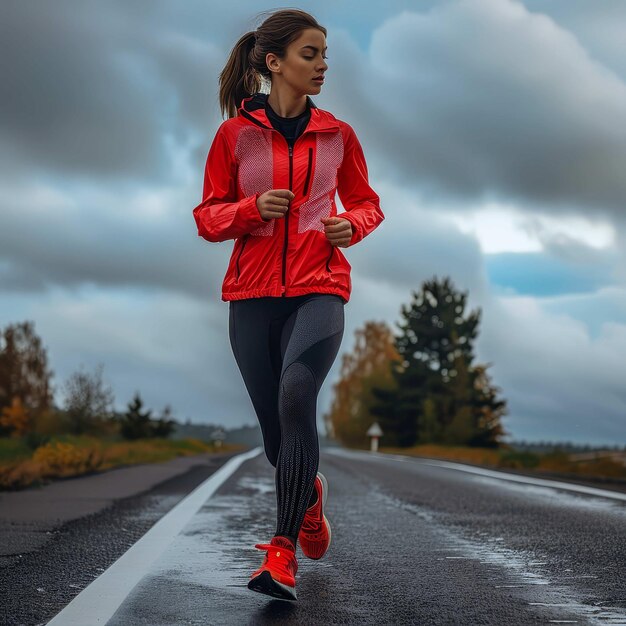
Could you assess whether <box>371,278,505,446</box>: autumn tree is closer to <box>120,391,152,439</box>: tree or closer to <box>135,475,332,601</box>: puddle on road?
<box>120,391,152,439</box>: tree

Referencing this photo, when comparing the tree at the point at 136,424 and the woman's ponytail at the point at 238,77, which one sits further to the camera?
the tree at the point at 136,424

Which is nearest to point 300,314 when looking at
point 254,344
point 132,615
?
point 254,344

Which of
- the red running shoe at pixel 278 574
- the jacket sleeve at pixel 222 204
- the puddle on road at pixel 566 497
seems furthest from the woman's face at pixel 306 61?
the puddle on road at pixel 566 497

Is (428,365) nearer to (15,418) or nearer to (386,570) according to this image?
(15,418)

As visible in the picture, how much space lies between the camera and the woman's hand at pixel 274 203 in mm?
3756

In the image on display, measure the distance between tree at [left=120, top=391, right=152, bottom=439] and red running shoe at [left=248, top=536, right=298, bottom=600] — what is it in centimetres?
5709

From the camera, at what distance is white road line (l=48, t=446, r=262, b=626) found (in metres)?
3.24

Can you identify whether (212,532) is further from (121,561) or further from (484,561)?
(484,561)

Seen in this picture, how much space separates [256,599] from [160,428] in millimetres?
59167

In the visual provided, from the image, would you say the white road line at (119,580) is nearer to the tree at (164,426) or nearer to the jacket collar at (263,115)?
the jacket collar at (263,115)

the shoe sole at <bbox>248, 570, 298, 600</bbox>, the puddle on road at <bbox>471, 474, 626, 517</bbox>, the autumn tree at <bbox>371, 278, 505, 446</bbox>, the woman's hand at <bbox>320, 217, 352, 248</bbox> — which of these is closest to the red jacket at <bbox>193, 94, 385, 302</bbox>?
the woman's hand at <bbox>320, 217, 352, 248</bbox>

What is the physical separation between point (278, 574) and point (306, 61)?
207 centimetres

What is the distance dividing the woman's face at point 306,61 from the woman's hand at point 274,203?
1.80 ft

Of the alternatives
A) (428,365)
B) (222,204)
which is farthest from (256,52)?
(428,365)
